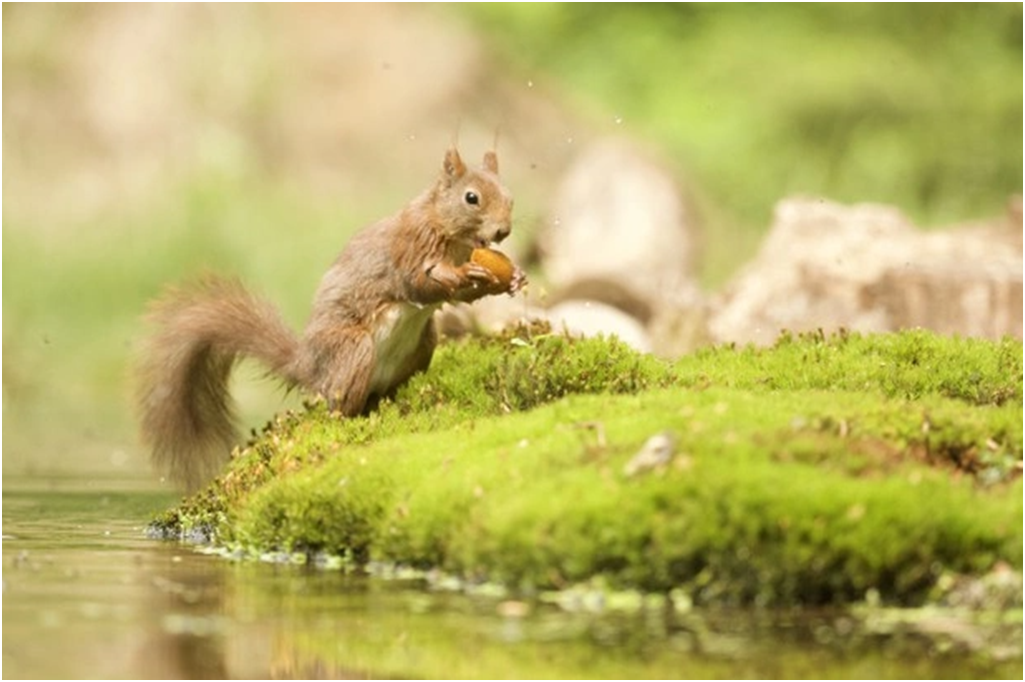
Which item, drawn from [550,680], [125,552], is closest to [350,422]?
[125,552]

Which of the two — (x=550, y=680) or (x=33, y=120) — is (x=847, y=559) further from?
(x=33, y=120)

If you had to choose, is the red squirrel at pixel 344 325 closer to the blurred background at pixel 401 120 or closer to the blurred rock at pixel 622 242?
the blurred rock at pixel 622 242

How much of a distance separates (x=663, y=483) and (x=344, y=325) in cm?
318

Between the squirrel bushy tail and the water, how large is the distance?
8.09ft

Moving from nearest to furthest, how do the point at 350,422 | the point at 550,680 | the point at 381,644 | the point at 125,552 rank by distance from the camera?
1. the point at 550,680
2. the point at 381,644
3. the point at 125,552
4. the point at 350,422

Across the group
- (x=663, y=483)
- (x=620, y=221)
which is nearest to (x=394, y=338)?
(x=663, y=483)

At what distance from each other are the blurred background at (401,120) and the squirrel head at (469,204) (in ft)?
44.8

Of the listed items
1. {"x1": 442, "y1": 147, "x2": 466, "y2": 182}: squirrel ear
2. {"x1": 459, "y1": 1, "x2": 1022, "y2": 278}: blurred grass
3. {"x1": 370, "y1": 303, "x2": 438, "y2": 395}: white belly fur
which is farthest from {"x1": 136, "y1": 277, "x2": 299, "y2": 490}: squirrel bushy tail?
{"x1": 459, "y1": 1, "x2": 1022, "y2": 278}: blurred grass

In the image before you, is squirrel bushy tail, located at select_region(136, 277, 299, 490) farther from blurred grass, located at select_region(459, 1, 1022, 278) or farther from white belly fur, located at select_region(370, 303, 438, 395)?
blurred grass, located at select_region(459, 1, 1022, 278)

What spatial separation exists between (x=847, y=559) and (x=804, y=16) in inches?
967

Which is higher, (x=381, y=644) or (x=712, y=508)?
(x=712, y=508)

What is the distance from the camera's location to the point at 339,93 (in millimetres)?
28000

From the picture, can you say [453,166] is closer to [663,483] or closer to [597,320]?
[663,483]

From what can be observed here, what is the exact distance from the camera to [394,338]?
9.23 meters
